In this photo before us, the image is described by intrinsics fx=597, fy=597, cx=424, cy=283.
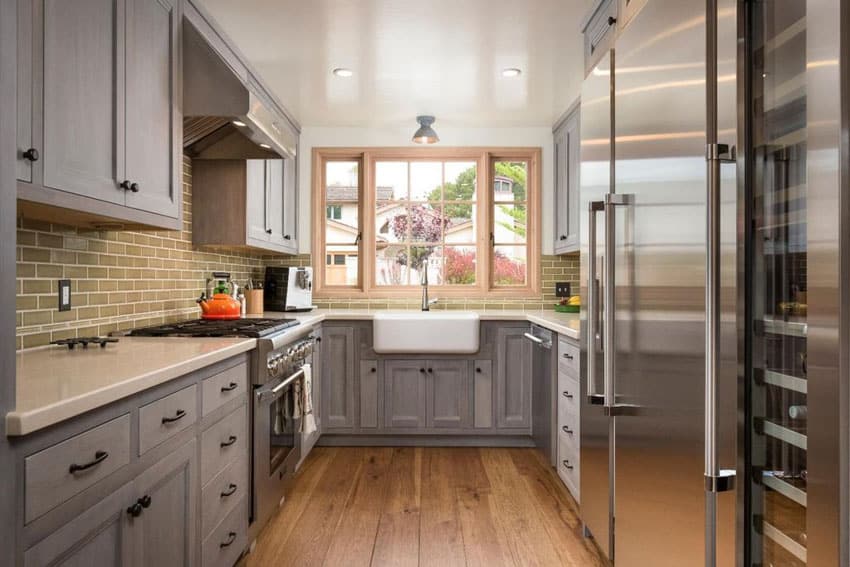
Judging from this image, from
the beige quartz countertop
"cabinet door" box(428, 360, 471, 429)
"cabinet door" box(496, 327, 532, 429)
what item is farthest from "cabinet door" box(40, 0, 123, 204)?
"cabinet door" box(496, 327, 532, 429)

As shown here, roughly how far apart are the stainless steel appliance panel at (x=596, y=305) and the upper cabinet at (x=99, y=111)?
1576mm

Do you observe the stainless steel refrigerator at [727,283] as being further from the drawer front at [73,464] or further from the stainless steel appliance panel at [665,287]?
the drawer front at [73,464]

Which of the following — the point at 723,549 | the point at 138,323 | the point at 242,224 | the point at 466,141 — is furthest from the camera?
the point at 466,141

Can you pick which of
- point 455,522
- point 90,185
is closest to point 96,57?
point 90,185

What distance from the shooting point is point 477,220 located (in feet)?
15.4

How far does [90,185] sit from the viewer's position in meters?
1.67

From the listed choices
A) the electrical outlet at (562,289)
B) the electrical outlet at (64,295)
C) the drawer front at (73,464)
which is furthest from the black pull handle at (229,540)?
the electrical outlet at (562,289)

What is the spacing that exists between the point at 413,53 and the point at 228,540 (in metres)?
2.39

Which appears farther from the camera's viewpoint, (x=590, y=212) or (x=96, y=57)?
(x=590, y=212)

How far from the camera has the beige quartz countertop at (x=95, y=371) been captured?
111 centimetres

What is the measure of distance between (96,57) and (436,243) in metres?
3.18

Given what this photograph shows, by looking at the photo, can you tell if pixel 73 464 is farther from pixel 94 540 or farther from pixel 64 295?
pixel 64 295

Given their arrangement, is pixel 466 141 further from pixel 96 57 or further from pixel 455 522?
pixel 96 57

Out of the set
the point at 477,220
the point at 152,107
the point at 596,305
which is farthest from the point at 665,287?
the point at 477,220
